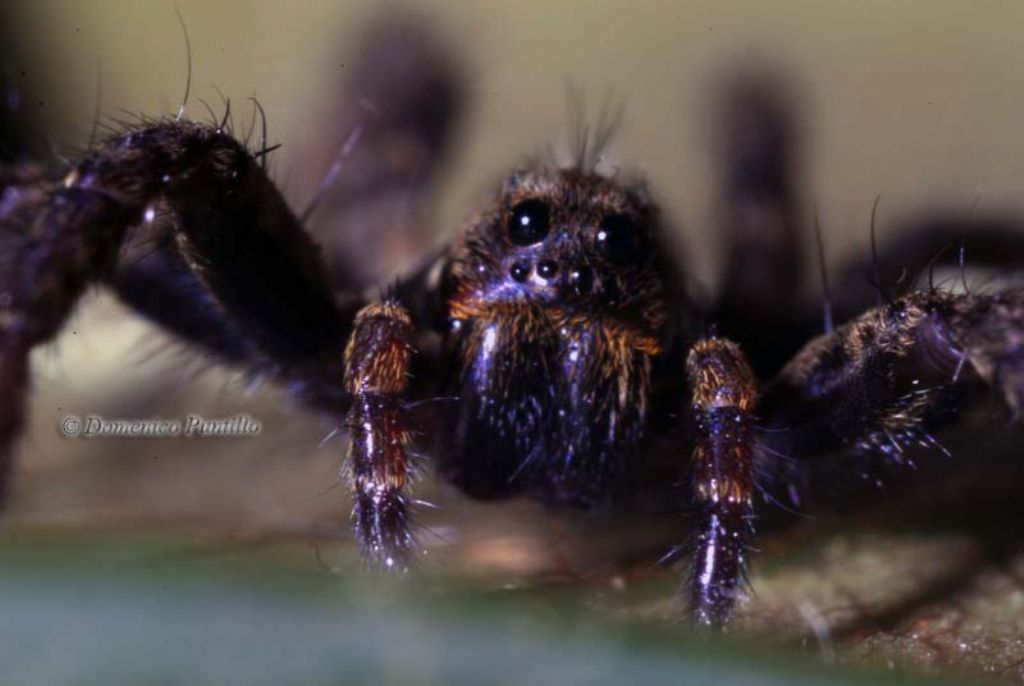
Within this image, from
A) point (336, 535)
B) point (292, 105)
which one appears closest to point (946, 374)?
point (336, 535)

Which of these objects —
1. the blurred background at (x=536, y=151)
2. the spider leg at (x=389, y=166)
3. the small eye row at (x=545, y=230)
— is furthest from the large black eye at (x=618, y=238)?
the spider leg at (x=389, y=166)

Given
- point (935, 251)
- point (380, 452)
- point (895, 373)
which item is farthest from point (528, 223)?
point (935, 251)

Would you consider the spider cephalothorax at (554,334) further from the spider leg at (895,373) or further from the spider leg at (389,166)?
the spider leg at (389,166)

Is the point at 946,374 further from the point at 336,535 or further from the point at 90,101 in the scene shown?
the point at 90,101

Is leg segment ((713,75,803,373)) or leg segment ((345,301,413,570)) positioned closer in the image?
leg segment ((345,301,413,570))

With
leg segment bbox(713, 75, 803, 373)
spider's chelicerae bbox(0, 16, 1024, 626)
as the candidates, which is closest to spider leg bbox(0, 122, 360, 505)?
spider's chelicerae bbox(0, 16, 1024, 626)

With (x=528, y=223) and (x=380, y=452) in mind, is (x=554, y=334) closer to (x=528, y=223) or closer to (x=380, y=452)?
(x=528, y=223)

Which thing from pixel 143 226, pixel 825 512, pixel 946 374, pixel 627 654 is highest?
pixel 143 226

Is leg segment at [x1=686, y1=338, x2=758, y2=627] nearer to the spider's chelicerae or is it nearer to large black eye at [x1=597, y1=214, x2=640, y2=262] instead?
the spider's chelicerae
